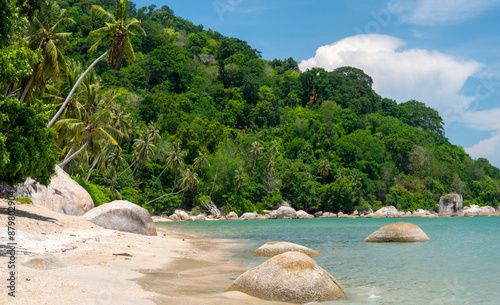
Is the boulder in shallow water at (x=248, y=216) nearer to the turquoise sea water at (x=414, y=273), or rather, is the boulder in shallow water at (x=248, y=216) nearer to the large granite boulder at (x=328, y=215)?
the large granite boulder at (x=328, y=215)

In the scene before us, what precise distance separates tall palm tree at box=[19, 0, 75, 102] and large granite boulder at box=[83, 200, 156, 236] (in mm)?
7703

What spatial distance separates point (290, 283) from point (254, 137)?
8527 centimetres

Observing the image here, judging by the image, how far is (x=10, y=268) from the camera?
7336 millimetres

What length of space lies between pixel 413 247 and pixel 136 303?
1685 cm

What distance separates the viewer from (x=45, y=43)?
78.6 feet

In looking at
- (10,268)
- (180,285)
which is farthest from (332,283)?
(10,268)

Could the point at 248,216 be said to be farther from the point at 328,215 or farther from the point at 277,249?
the point at 277,249

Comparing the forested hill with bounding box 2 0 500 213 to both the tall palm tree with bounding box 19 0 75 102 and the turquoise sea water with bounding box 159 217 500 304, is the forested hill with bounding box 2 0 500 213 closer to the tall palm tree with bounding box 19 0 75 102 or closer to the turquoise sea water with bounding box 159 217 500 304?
the tall palm tree with bounding box 19 0 75 102

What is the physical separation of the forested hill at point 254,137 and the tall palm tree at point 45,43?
2565cm

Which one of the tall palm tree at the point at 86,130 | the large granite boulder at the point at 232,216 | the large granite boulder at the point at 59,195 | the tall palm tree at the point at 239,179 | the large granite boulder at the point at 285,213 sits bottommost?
the large granite boulder at the point at 232,216

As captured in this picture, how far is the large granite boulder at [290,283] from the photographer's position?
8.75 m

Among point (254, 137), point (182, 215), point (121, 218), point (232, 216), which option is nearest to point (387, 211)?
point (254, 137)

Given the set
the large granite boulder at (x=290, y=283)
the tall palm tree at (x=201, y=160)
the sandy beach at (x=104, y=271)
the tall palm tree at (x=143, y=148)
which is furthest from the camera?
the tall palm tree at (x=201, y=160)

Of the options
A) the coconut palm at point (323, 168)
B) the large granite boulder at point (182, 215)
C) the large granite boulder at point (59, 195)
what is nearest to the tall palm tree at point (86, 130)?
A: the large granite boulder at point (59, 195)
